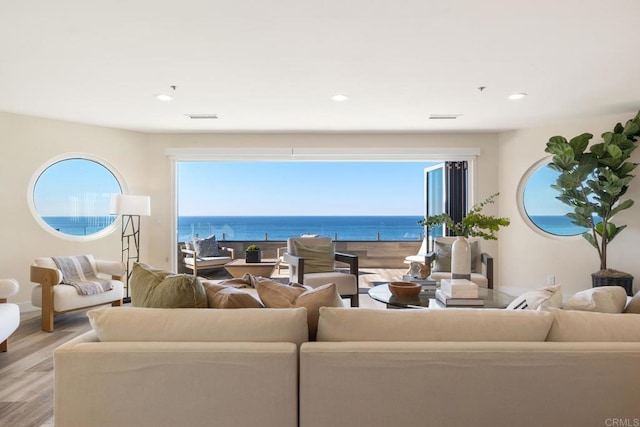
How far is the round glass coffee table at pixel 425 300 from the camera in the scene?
114 inches

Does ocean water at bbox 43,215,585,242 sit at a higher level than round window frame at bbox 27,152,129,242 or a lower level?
lower

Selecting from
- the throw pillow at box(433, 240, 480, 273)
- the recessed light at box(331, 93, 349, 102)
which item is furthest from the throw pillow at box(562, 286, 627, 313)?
the throw pillow at box(433, 240, 480, 273)

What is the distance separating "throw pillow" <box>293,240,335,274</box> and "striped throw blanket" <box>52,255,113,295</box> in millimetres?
2040

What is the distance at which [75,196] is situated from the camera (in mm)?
5094

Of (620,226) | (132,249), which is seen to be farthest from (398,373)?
(132,249)

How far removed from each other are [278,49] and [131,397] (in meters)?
2.27

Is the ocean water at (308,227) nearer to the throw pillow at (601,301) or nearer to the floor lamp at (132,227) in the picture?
the floor lamp at (132,227)

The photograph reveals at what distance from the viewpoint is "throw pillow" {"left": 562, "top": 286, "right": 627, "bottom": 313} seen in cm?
174

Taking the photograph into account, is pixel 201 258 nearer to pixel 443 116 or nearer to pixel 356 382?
pixel 443 116

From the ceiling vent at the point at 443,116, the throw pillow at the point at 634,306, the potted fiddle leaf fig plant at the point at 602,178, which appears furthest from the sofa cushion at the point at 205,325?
the potted fiddle leaf fig plant at the point at 602,178

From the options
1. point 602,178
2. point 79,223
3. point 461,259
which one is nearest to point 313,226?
point 79,223

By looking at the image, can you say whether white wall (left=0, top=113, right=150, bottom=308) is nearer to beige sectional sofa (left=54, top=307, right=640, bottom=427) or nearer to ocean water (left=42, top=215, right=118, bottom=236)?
ocean water (left=42, top=215, right=118, bottom=236)

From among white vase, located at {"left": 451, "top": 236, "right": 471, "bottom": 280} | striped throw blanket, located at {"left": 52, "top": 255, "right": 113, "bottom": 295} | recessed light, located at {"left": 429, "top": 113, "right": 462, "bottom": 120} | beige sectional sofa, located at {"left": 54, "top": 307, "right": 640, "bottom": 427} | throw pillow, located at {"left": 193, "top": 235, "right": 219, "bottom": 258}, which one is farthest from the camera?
throw pillow, located at {"left": 193, "top": 235, "right": 219, "bottom": 258}

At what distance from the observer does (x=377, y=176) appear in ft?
42.7
